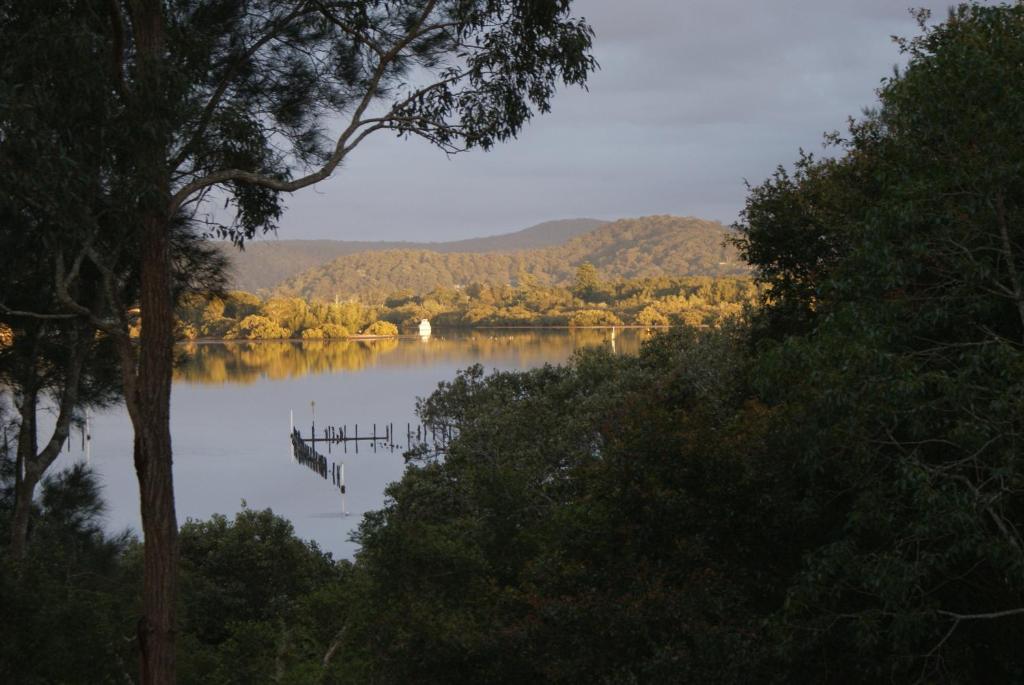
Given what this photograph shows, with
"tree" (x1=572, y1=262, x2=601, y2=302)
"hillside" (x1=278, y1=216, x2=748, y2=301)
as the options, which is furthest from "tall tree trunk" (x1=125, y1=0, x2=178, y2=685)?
"hillside" (x1=278, y1=216, x2=748, y2=301)

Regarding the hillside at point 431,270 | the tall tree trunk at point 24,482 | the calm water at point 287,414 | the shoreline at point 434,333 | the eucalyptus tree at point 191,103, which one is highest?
the hillside at point 431,270

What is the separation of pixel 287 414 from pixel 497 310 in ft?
164

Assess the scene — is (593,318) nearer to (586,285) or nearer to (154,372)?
(586,285)

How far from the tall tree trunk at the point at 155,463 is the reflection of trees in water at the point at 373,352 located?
60.4 m

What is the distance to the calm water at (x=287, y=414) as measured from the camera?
3606cm

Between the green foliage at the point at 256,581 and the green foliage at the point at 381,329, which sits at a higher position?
the green foliage at the point at 381,329

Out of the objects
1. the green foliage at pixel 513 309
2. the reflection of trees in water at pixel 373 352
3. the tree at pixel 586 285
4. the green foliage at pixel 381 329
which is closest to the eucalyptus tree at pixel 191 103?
the green foliage at pixel 513 309

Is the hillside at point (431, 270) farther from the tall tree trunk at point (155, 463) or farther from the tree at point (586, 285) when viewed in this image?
the tall tree trunk at point (155, 463)

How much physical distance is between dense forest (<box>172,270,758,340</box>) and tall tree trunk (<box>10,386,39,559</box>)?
54522 millimetres

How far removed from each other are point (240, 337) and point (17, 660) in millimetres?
87197

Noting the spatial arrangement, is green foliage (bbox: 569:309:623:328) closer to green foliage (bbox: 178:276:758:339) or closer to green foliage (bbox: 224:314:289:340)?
green foliage (bbox: 178:276:758:339)

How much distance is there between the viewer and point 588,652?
27.3ft

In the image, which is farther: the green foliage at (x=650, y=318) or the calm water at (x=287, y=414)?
the green foliage at (x=650, y=318)

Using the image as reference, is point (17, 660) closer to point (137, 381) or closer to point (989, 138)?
point (137, 381)
